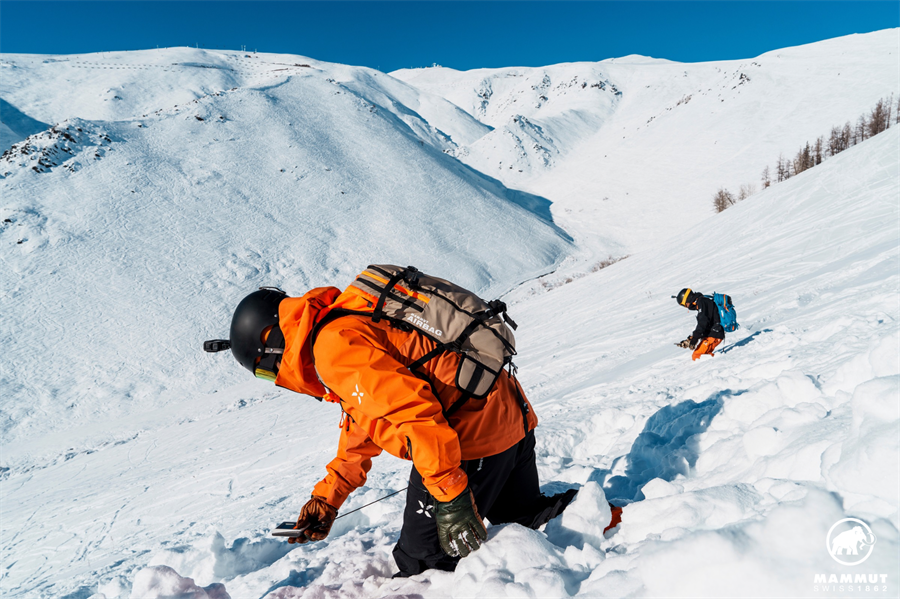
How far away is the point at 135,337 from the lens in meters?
13.3

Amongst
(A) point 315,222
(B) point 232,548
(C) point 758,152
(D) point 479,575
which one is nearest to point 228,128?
(A) point 315,222

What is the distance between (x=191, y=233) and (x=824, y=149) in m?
30.8

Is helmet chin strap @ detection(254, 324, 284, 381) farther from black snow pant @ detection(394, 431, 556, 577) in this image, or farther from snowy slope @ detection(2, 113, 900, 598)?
snowy slope @ detection(2, 113, 900, 598)

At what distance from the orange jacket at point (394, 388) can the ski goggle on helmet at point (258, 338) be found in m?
0.06

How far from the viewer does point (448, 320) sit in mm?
2156

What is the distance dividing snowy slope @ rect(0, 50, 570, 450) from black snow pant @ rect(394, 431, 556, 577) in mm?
10907

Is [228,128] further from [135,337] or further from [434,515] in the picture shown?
[434,515]

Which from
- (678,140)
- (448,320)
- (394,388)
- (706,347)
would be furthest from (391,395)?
(678,140)

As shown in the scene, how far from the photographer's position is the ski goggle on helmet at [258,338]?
2.17 m

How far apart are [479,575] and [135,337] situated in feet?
47.4

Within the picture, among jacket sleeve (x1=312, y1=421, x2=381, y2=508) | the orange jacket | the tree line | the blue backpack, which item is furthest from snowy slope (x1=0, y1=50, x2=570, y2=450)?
the blue backpack

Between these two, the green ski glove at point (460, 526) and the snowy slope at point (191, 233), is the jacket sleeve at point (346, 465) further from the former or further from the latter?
the snowy slope at point (191, 233)

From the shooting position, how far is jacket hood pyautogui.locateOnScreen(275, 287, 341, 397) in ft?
6.77

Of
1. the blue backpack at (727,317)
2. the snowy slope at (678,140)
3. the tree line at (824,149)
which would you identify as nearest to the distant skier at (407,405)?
the blue backpack at (727,317)
